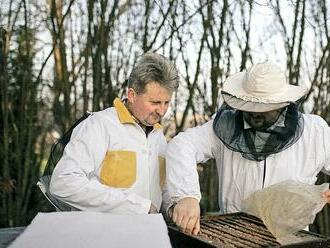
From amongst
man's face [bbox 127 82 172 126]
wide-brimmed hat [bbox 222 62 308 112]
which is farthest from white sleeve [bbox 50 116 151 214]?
wide-brimmed hat [bbox 222 62 308 112]

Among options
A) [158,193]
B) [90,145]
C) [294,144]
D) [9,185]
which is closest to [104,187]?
[90,145]

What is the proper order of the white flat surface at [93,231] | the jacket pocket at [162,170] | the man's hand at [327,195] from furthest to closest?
1. the jacket pocket at [162,170]
2. the man's hand at [327,195]
3. the white flat surface at [93,231]

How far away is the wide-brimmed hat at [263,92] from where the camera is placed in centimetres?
213

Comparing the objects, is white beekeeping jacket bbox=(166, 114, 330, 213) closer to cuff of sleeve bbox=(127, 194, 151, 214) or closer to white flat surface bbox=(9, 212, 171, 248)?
cuff of sleeve bbox=(127, 194, 151, 214)

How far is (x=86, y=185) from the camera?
1982 millimetres

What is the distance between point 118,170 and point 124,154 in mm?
77

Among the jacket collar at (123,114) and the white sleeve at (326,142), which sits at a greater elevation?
the jacket collar at (123,114)

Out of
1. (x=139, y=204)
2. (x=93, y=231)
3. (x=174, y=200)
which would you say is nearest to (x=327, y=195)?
(x=174, y=200)

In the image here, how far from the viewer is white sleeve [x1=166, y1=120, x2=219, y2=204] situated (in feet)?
6.93

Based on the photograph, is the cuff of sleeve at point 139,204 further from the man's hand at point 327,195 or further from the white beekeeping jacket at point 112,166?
the man's hand at point 327,195

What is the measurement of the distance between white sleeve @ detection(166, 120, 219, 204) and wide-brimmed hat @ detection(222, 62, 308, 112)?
0.75 feet

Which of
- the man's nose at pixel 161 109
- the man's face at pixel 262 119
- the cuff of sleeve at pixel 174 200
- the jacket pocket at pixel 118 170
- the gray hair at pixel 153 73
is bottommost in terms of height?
the cuff of sleeve at pixel 174 200

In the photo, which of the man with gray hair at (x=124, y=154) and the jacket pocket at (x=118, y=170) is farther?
the jacket pocket at (x=118, y=170)

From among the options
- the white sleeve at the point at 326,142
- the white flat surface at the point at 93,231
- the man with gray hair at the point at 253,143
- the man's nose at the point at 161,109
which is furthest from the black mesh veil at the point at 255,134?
the white flat surface at the point at 93,231
